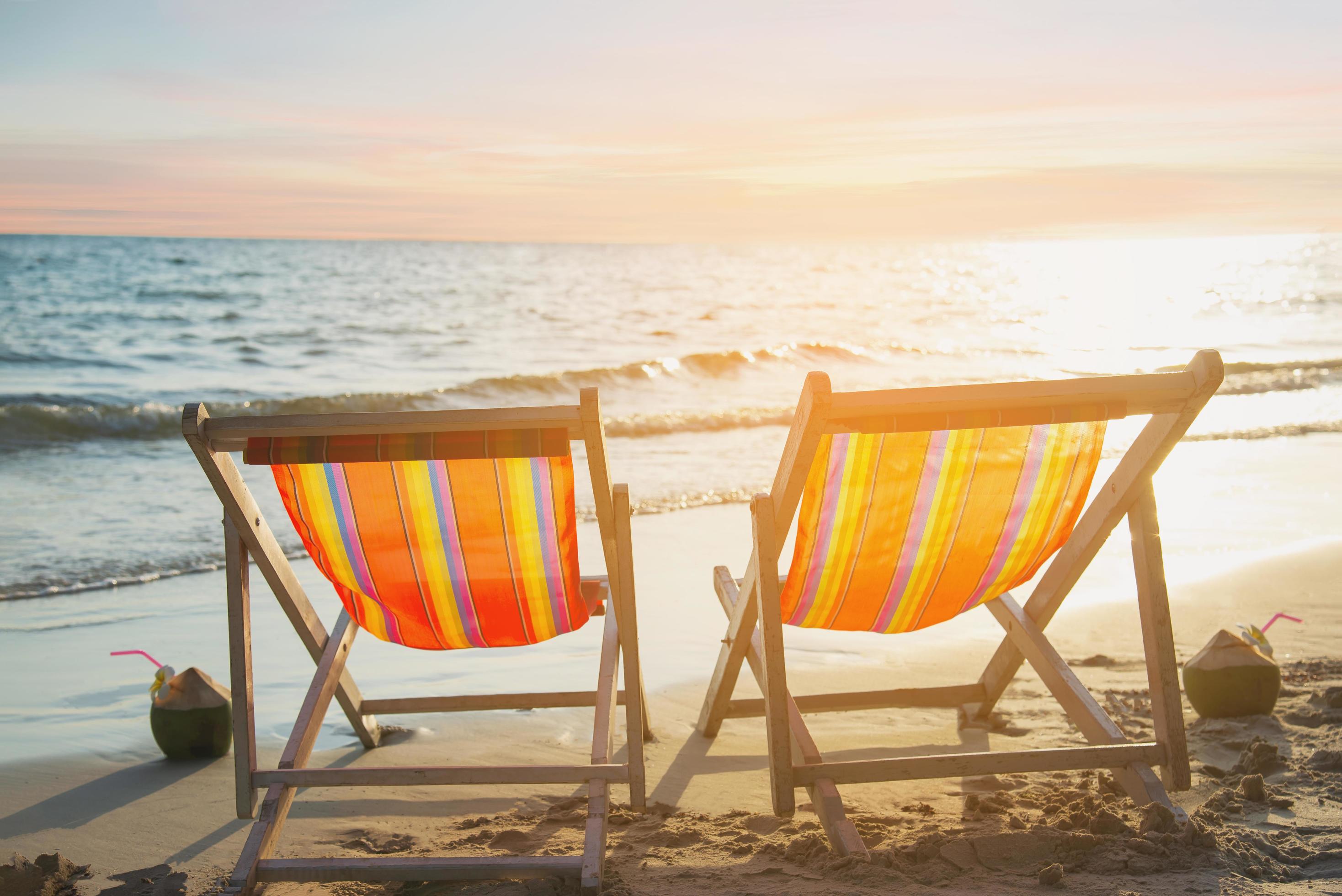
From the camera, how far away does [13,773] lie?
297cm

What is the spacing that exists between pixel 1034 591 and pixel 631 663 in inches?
43.6

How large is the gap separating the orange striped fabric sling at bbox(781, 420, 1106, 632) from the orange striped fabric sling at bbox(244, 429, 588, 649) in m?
0.59

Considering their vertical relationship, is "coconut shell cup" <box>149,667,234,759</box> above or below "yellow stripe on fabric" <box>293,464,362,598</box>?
below

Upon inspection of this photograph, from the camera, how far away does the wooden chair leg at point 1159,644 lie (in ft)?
7.56

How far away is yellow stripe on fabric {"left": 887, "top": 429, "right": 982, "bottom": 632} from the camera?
7.58ft

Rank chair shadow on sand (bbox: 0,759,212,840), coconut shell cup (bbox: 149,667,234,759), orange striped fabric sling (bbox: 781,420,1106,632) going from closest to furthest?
orange striped fabric sling (bbox: 781,420,1106,632) < chair shadow on sand (bbox: 0,759,212,840) < coconut shell cup (bbox: 149,667,234,759)

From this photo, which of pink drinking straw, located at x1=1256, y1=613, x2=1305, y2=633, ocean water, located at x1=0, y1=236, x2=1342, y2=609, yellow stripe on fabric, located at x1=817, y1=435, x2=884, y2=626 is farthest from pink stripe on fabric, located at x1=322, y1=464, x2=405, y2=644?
ocean water, located at x1=0, y1=236, x2=1342, y2=609

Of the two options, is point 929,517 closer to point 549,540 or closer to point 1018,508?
point 1018,508

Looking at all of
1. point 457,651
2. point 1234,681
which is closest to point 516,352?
point 457,651

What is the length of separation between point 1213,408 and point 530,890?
11.3 metres

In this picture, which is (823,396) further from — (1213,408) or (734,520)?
(1213,408)

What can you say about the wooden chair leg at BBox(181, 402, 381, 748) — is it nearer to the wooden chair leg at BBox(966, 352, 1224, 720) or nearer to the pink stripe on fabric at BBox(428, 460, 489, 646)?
the pink stripe on fabric at BBox(428, 460, 489, 646)

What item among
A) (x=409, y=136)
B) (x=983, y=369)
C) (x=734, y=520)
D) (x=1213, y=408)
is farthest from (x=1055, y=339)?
(x=734, y=520)

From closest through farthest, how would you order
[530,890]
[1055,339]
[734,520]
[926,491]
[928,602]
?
1. [530,890]
2. [926,491]
3. [928,602]
4. [734,520]
5. [1055,339]
